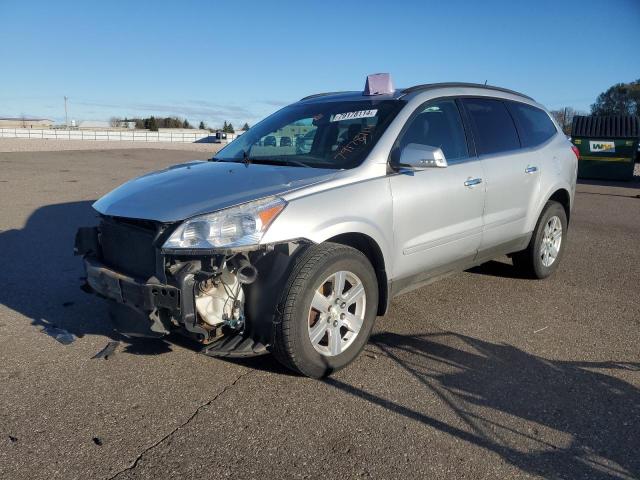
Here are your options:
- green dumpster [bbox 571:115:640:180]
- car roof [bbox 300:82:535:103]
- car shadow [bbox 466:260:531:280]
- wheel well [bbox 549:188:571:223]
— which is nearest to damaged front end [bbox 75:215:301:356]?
car roof [bbox 300:82:535:103]

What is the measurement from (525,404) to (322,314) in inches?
50.9

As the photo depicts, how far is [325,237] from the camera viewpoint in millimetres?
3438

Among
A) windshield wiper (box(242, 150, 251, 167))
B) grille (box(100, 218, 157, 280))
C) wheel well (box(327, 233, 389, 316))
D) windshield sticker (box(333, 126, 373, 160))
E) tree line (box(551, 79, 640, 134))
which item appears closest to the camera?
grille (box(100, 218, 157, 280))

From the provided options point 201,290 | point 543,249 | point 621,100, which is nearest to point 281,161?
point 201,290

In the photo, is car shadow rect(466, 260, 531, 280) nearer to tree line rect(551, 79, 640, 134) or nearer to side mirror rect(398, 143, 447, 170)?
side mirror rect(398, 143, 447, 170)

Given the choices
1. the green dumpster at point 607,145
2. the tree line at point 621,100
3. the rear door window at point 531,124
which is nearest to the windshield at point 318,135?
the rear door window at point 531,124

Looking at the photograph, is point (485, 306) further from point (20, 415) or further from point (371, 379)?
point (20, 415)

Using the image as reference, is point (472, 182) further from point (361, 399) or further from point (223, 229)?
point (223, 229)

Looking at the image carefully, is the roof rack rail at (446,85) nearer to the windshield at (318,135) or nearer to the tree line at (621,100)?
the windshield at (318,135)

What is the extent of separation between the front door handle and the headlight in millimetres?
1931

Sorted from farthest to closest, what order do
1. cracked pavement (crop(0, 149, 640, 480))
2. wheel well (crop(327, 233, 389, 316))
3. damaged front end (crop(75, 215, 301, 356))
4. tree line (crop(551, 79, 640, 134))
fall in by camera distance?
1. tree line (crop(551, 79, 640, 134))
2. wheel well (crop(327, 233, 389, 316))
3. damaged front end (crop(75, 215, 301, 356))
4. cracked pavement (crop(0, 149, 640, 480))

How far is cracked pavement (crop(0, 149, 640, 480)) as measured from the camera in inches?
106

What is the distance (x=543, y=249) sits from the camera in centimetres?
578

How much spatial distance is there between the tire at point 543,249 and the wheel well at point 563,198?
9cm
